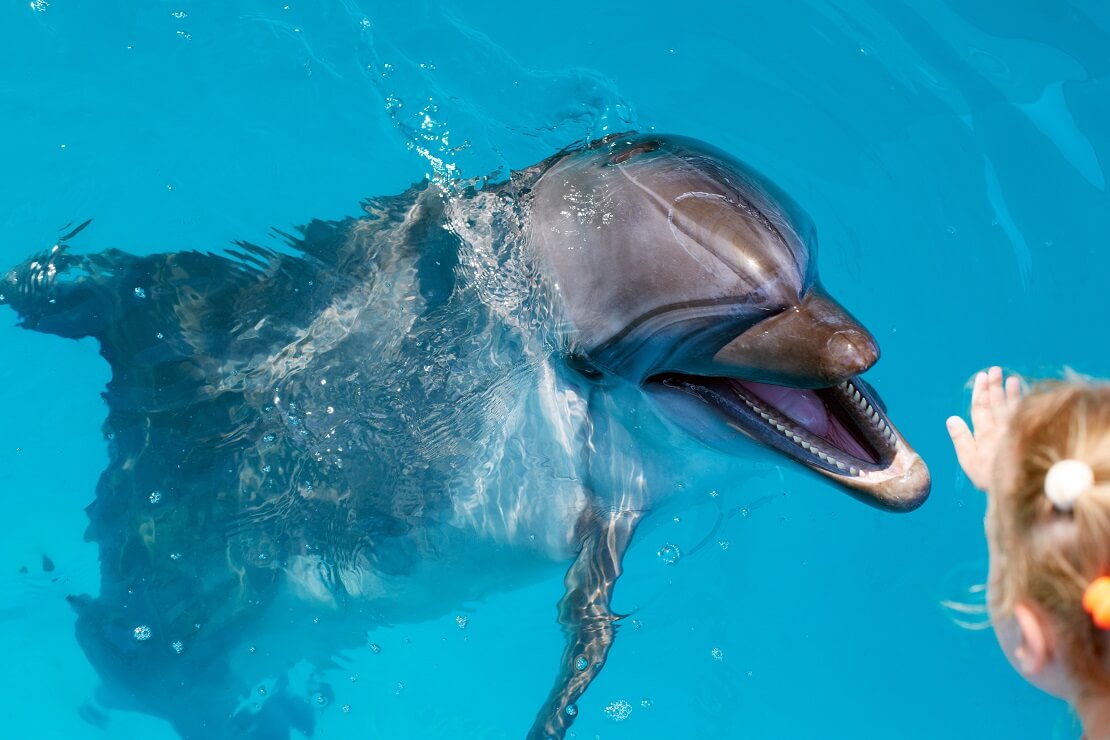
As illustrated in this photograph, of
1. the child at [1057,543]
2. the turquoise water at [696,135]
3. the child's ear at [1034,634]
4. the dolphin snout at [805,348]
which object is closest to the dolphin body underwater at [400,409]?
the dolphin snout at [805,348]

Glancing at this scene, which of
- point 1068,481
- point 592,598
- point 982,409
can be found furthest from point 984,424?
point 592,598

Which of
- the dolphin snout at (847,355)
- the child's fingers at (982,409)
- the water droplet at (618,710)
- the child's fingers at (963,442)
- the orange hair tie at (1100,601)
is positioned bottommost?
the water droplet at (618,710)

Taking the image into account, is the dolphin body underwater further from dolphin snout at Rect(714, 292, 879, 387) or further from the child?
the child

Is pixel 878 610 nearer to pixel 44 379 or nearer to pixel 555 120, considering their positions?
pixel 555 120

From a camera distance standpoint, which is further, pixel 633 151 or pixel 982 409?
pixel 633 151

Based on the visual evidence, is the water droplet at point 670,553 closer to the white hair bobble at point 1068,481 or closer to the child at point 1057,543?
the child at point 1057,543

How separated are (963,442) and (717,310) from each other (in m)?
1.28

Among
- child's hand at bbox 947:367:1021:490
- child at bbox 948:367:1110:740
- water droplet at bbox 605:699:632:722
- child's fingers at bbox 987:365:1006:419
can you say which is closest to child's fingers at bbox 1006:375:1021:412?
child's hand at bbox 947:367:1021:490

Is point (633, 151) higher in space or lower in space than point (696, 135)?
lower

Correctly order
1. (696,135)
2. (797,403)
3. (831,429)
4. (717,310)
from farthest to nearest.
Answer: (696,135)
(797,403)
(831,429)
(717,310)

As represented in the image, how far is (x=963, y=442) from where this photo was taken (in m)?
4.43

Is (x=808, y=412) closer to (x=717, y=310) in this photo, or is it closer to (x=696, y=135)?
(x=717, y=310)

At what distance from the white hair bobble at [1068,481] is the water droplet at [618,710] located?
4.58m

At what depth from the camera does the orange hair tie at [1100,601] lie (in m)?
2.84
